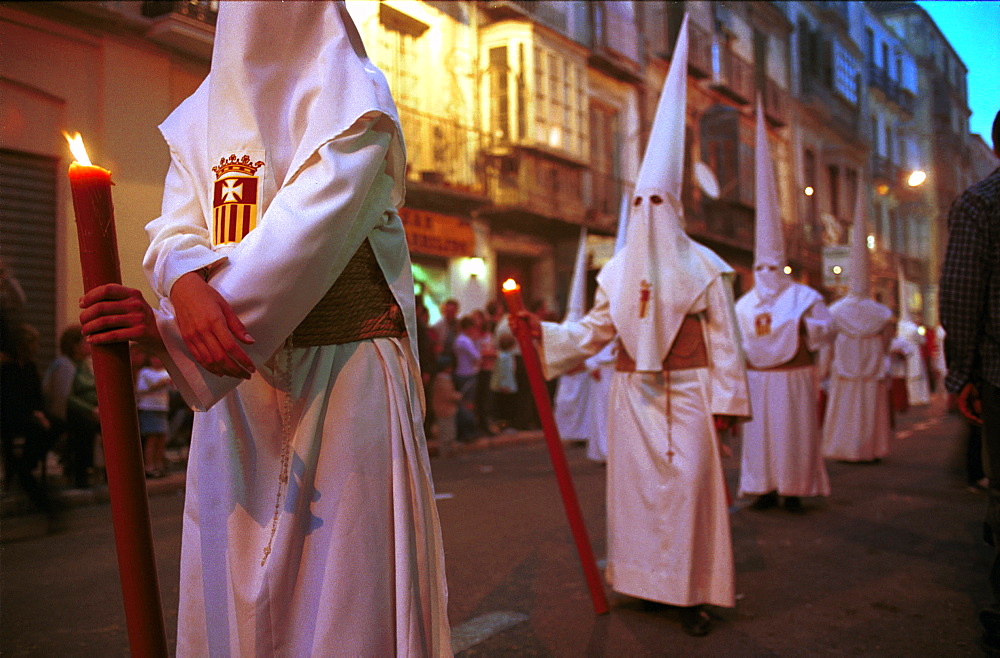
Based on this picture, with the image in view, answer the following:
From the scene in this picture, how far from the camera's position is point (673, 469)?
4164mm

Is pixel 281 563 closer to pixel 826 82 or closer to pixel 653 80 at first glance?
pixel 653 80

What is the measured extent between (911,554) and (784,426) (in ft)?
6.86

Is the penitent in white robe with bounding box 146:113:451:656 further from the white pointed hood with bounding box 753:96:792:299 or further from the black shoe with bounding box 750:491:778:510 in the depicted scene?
the white pointed hood with bounding box 753:96:792:299

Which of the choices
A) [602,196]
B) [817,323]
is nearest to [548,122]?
[602,196]

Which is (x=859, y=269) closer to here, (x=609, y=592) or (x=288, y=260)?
(x=609, y=592)

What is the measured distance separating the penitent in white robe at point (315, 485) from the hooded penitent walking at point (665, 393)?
2230 mm

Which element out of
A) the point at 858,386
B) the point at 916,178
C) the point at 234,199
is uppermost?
the point at 916,178

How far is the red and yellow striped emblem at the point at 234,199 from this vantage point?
1.91 meters

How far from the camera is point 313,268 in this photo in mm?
1806

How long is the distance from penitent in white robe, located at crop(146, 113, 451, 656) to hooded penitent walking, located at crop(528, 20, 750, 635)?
2.23m

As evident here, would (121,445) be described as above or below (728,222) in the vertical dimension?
below

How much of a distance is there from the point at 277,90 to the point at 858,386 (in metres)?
10.3

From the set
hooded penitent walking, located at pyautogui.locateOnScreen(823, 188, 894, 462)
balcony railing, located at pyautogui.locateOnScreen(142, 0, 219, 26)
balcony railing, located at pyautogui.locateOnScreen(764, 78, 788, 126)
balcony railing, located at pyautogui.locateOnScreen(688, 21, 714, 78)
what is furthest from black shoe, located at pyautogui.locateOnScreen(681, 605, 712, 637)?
balcony railing, located at pyautogui.locateOnScreen(764, 78, 788, 126)

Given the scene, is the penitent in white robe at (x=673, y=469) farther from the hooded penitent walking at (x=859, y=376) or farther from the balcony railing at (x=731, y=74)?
the balcony railing at (x=731, y=74)
